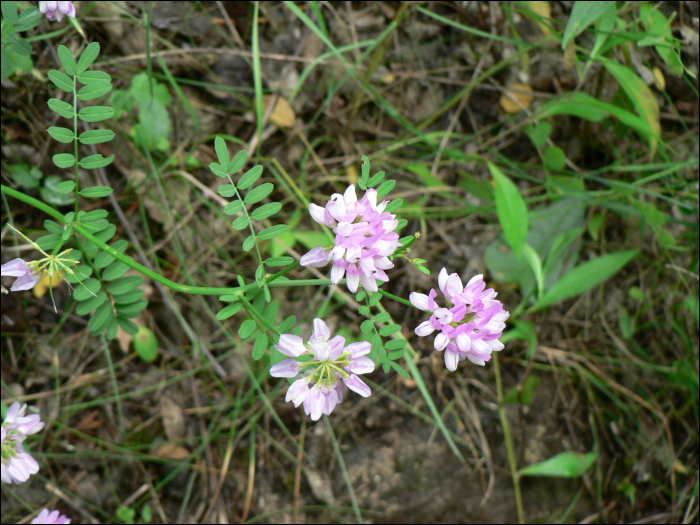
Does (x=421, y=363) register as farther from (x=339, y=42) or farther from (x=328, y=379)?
(x=339, y=42)

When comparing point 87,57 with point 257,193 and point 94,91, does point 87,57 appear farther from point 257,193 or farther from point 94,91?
point 257,193

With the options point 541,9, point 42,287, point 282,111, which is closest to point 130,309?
point 42,287

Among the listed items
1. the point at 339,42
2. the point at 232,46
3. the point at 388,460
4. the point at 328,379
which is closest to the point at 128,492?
the point at 388,460

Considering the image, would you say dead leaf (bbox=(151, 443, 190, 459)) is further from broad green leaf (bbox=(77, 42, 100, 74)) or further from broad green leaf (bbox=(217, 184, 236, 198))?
broad green leaf (bbox=(77, 42, 100, 74))

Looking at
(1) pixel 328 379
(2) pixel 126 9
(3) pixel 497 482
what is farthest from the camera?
(3) pixel 497 482

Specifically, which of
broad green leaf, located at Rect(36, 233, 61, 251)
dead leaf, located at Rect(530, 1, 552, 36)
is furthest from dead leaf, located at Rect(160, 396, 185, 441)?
dead leaf, located at Rect(530, 1, 552, 36)
